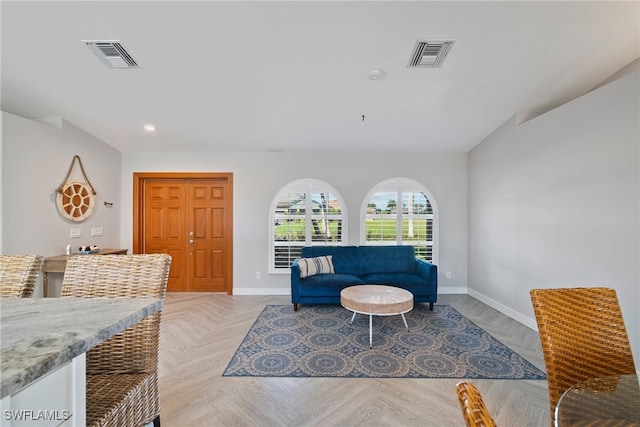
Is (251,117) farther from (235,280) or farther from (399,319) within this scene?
(399,319)

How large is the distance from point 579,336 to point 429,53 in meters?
2.41

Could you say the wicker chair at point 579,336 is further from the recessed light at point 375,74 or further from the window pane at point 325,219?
the window pane at point 325,219

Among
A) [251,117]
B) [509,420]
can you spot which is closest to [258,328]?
[509,420]

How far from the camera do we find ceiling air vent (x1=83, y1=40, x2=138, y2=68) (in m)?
2.40

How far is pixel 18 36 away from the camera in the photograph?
7.69ft

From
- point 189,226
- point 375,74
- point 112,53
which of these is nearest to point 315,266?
point 189,226

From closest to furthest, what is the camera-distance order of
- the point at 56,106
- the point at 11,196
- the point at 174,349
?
the point at 174,349, the point at 11,196, the point at 56,106

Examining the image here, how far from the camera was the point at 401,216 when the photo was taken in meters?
4.74

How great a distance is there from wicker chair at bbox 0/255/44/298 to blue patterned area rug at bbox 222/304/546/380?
1557mm

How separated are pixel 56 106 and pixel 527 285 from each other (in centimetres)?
627

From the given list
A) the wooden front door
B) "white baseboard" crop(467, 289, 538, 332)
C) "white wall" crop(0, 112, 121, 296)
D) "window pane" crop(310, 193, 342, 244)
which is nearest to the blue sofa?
"window pane" crop(310, 193, 342, 244)

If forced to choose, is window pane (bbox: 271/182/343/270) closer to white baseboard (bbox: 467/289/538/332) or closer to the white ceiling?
the white ceiling

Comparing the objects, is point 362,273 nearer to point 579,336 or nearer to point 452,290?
point 452,290

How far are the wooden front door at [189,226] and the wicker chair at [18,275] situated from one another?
11.1 ft
